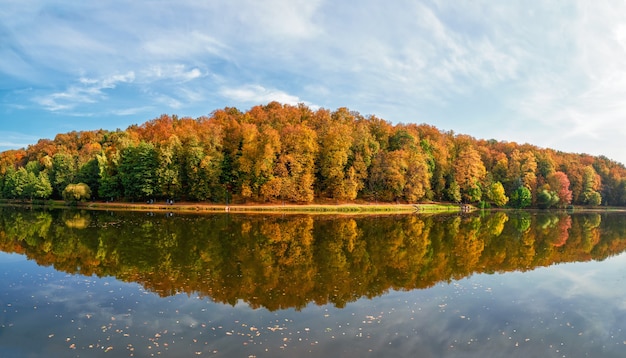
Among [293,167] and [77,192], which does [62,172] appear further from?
[293,167]

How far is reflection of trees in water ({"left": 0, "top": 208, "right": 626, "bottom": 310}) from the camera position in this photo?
18578 millimetres

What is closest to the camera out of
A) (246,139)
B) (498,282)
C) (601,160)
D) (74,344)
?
(74,344)

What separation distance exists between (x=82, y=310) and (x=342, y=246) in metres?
18.4

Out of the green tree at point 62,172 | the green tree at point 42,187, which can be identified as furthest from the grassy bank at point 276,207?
the green tree at point 42,187

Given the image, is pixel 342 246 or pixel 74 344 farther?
pixel 342 246

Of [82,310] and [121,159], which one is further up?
[121,159]

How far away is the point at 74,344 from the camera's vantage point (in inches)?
471

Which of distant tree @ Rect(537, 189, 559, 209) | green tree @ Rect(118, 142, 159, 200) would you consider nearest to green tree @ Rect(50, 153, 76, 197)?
green tree @ Rect(118, 142, 159, 200)

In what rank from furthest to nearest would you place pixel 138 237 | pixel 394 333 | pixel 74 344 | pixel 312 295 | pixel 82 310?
pixel 138 237, pixel 312 295, pixel 82 310, pixel 394 333, pixel 74 344

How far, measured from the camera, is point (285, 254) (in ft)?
86.2

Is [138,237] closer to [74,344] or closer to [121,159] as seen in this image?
[74,344]

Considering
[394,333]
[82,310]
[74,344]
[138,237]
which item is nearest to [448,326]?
[394,333]

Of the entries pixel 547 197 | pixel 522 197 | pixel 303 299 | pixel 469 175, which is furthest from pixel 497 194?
pixel 303 299

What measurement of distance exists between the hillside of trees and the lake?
4003 centimetres
